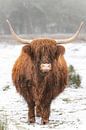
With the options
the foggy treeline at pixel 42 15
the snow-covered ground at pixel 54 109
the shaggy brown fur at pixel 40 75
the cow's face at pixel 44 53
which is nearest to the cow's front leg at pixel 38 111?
the shaggy brown fur at pixel 40 75

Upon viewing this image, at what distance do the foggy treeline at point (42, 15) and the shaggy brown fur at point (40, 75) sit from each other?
20.1 metres

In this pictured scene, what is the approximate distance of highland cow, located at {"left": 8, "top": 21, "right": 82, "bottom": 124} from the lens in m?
10.0

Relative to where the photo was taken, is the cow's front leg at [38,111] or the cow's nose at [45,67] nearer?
the cow's nose at [45,67]

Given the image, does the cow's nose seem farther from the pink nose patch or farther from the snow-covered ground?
the snow-covered ground

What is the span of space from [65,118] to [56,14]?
1002 inches

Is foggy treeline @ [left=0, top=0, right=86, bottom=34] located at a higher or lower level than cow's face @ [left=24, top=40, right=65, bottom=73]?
lower

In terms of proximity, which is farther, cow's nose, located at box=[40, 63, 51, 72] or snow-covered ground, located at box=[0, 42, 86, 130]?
snow-covered ground, located at box=[0, 42, 86, 130]

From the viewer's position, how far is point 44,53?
392 inches

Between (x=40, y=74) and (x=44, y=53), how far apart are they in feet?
1.28

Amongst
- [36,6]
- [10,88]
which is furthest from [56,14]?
[10,88]

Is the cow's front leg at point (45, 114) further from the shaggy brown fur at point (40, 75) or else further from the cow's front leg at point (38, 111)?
the cow's front leg at point (38, 111)

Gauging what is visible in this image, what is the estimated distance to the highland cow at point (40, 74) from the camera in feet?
32.8

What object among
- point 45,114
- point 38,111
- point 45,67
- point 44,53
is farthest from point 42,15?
point 45,67

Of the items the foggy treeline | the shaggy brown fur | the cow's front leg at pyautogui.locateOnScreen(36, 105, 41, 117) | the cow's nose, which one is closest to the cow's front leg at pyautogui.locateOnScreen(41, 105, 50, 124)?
the shaggy brown fur
